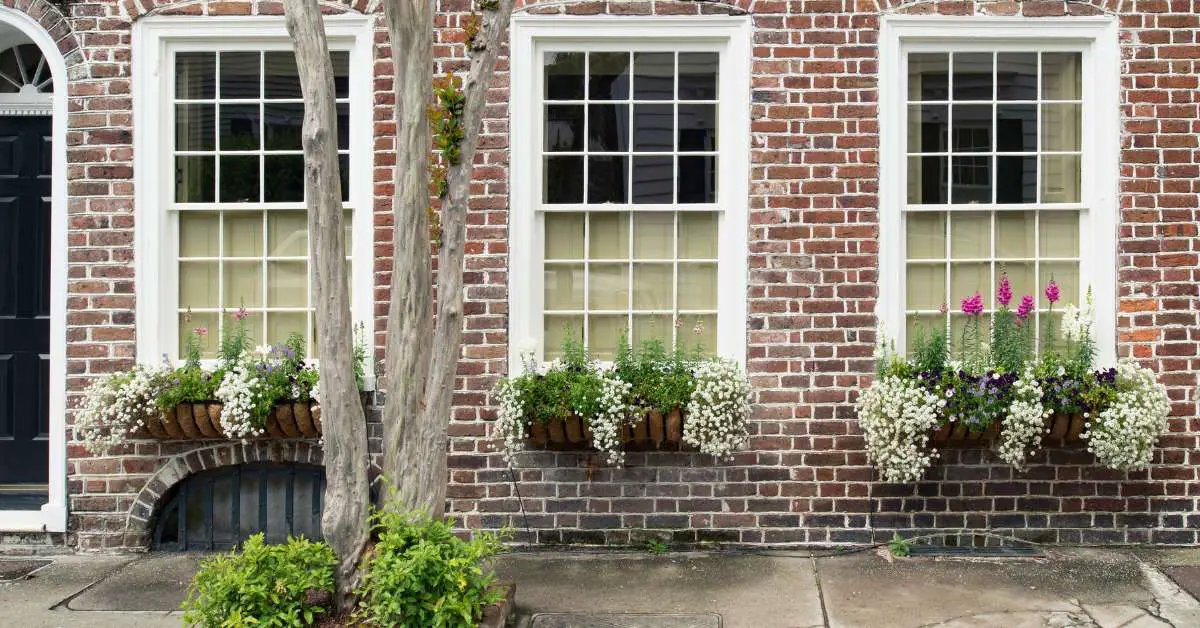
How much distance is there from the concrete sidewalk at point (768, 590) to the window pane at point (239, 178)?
2215 mm

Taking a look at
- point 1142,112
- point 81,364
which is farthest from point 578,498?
point 1142,112

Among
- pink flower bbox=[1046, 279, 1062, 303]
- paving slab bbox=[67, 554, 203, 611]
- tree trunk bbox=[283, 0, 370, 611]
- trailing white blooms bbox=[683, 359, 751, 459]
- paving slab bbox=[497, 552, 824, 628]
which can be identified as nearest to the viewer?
tree trunk bbox=[283, 0, 370, 611]

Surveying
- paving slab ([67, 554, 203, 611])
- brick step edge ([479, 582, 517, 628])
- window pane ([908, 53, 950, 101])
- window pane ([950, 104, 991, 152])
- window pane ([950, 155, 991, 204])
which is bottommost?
paving slab ([67, 554, 203, 611])

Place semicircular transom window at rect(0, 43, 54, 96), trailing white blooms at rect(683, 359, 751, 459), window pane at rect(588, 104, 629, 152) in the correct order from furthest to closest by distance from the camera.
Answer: semicircular transom window at rect(0, 43, 54, 96)
window pane at rect(588, 104, 629, 152)
trailing white blooms at rect(683, 359, 751, 459)

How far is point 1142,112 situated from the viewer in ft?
19.3

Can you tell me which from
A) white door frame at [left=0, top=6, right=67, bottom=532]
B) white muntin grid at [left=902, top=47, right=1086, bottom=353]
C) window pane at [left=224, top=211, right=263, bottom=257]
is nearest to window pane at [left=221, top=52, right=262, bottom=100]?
window pane at [left=224, top=211, right=263, bottom=257]

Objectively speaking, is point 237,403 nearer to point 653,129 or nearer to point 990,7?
point 653,129

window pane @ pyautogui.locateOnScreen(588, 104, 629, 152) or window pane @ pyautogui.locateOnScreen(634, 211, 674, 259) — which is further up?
window pane @ pyautogui.locateOnScreen(588, 104, 629, 152)

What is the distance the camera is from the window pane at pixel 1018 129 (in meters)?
6.04

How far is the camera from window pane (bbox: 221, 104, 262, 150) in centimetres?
611

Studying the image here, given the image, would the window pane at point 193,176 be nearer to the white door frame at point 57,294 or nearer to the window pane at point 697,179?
the white door frame at point 57,294

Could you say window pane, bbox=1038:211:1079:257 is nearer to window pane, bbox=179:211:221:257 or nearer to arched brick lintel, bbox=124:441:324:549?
arched brick lintel, bbox=124:441:324:549

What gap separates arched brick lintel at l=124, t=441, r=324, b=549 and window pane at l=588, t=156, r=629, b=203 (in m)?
2.31

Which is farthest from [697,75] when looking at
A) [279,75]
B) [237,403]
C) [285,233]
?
[237,403]
